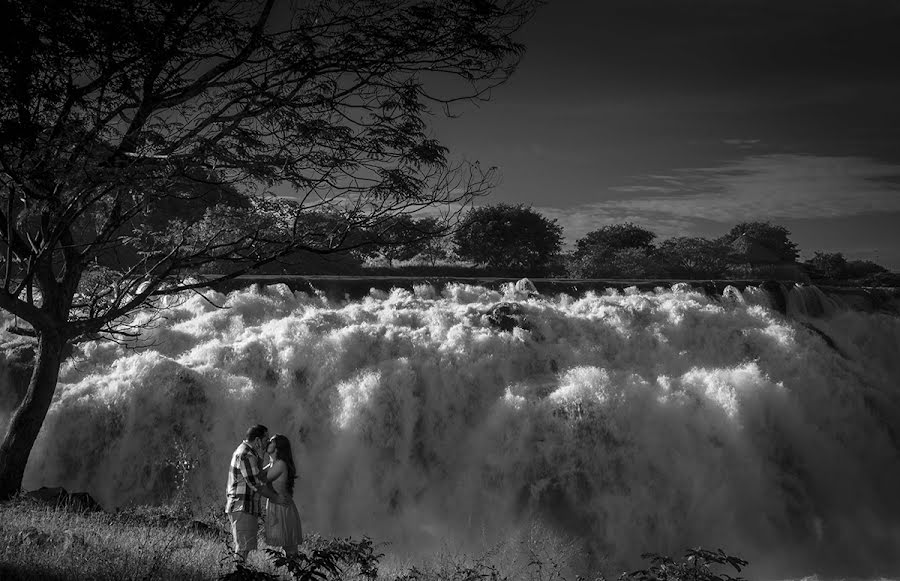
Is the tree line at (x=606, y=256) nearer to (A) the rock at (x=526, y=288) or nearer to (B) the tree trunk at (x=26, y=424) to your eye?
(A) the rock at (x=526, y=288)

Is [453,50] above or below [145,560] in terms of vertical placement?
above

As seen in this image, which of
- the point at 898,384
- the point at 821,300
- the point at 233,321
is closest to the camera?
the point at 233,321

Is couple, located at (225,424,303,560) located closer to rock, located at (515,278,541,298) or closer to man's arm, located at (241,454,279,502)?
man's arm, located at (241,454,279,502)

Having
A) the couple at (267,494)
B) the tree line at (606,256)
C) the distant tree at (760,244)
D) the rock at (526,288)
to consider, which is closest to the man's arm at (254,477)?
the couple at (267,494)

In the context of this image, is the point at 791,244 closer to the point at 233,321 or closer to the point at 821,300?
the point at 821,300

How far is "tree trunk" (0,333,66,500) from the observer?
9211 mm

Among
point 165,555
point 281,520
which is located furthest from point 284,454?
point 165,555

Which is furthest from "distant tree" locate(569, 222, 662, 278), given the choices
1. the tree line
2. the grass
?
the grass

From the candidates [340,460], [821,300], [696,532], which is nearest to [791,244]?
[821,300]

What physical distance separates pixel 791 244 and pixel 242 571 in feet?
199

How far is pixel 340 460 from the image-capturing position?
49.2ft

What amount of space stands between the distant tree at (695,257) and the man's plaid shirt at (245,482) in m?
38.3

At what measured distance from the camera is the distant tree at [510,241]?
40.8 meters

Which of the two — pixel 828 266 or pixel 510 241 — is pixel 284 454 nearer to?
pixel 510 241
